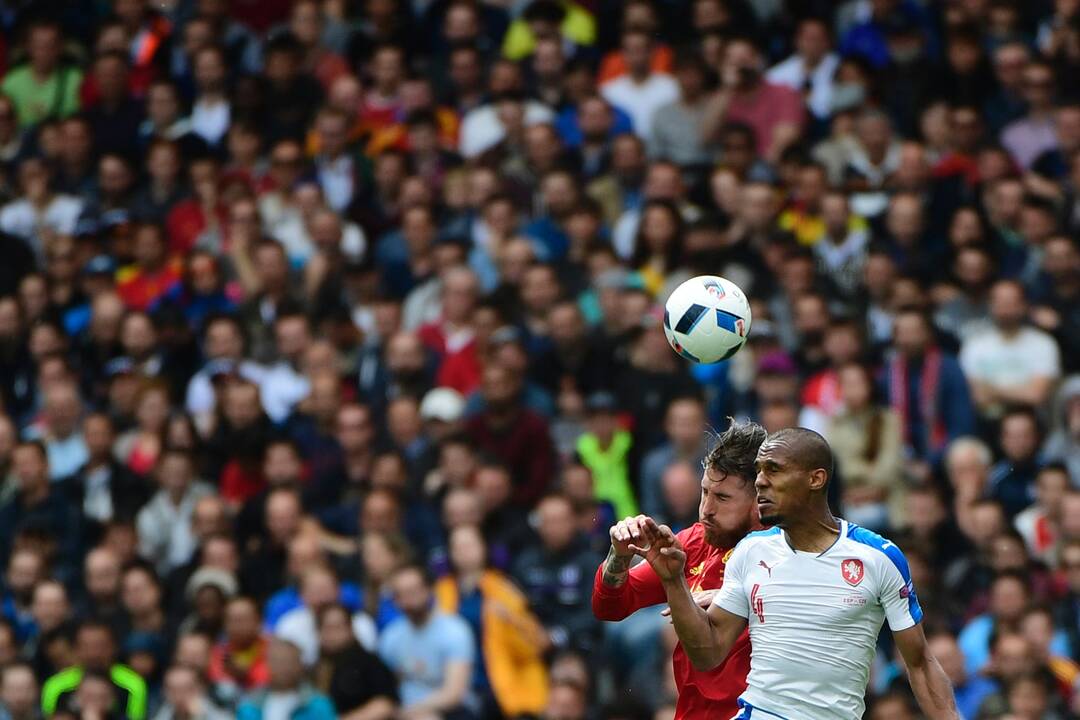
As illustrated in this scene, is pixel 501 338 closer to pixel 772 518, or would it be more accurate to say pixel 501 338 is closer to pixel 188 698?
pixel 188 698

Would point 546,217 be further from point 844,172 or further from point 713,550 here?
point 713,550

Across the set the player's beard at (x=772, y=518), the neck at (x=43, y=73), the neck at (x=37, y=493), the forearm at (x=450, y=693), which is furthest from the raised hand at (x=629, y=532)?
the neck at (x=43, y=73)

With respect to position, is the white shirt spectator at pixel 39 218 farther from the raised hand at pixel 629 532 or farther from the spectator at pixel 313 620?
the raised hand at pixel 629 532

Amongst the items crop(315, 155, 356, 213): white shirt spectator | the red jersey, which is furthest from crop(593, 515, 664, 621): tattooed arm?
crop(315, 155, 356, 213): white shirt spectator

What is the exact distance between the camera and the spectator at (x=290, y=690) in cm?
1218

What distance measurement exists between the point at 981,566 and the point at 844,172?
12.1ft

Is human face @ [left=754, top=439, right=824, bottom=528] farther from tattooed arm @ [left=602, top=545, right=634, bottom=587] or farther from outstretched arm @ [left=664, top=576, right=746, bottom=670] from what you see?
tattooed arm @ [left=602, top=545, right=634, bottom=587]

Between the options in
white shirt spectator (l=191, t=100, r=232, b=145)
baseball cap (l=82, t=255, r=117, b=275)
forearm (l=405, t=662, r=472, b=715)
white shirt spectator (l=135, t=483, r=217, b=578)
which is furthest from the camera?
white shirt spectator (l=191, t=100, r=232, b=145)

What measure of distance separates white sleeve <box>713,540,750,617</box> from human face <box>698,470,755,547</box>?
0.81 feet

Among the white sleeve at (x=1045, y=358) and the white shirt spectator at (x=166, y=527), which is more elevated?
the white sleeve at (x=1045, y=358)

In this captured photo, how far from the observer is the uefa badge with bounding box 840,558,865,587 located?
6.93 metres

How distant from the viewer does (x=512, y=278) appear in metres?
14.4

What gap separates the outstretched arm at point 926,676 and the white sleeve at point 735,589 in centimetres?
54

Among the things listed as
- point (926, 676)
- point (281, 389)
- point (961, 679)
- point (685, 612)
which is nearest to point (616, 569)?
point (685, 612)
